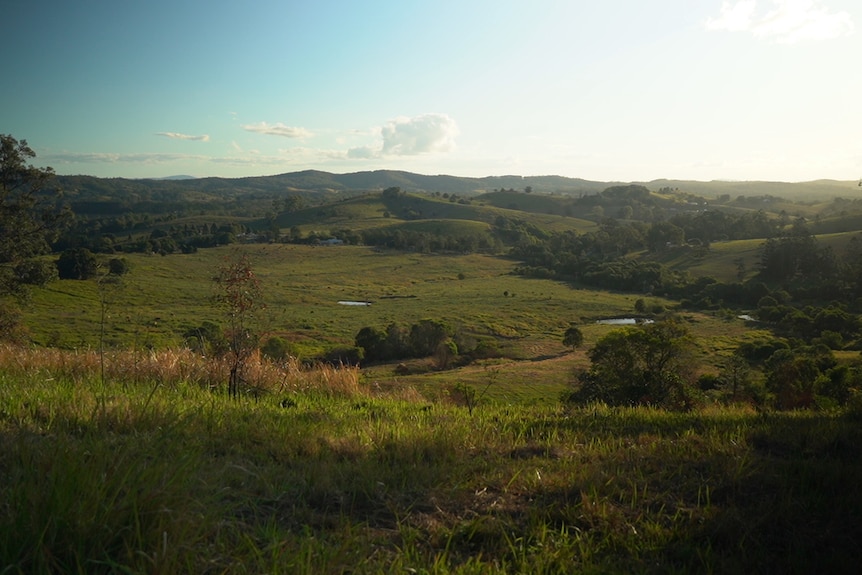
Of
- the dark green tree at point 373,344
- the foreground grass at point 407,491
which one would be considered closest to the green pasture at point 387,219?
the dark green tree at point 373,344

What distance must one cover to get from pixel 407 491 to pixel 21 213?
3020cm

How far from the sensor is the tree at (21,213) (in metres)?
25.2

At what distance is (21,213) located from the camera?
2583 cm

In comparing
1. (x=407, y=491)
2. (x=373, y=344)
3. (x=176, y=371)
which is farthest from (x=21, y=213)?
(x=373, y=344)

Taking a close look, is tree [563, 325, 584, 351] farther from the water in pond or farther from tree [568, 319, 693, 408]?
tree [568, 319, 693, 408]

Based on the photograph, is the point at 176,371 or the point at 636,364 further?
the point at 636,364

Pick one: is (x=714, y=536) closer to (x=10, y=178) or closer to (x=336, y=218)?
(x=10, y=178)

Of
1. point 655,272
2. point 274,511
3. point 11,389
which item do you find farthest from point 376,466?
point 655,272

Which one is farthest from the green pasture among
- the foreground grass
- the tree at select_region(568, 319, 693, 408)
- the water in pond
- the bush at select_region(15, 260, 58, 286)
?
the foreground grass

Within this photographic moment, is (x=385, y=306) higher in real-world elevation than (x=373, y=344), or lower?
lower

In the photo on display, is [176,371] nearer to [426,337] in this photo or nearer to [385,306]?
[426,337]

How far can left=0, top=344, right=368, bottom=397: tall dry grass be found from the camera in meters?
7.00

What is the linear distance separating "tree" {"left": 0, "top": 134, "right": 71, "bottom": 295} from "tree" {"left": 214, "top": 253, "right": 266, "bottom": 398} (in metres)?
23.5

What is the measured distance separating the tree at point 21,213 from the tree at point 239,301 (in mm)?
23498
